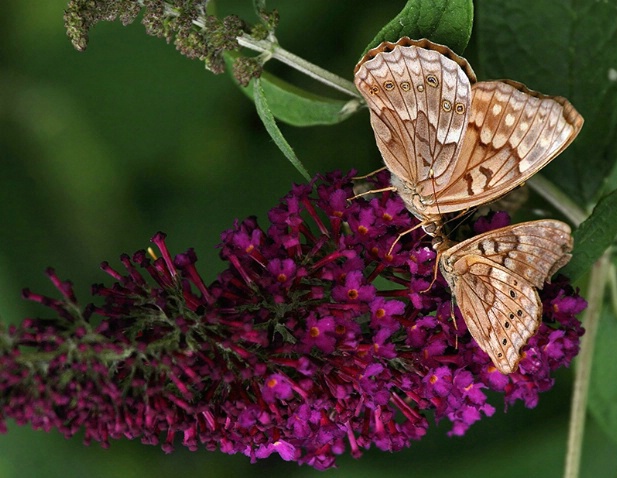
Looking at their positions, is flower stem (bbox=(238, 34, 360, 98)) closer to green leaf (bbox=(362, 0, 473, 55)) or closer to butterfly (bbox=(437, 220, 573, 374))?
green leaf (bbox=(362, 0, 473, 55))

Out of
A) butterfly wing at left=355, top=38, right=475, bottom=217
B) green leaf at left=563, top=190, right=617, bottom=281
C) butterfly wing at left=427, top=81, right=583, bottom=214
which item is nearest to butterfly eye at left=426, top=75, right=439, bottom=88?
butterfly wing at left=355, top=38, right=475, bottom=217

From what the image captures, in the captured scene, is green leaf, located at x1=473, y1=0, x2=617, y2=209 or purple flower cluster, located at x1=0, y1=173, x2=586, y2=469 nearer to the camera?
purple flower cluster, located at x1=0, y1=173, x2=586, y2=469

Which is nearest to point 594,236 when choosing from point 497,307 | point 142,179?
point 497,307

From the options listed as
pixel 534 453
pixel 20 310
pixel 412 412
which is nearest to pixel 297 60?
pixel 412 412

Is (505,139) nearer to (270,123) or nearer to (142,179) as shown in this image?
(270,123)

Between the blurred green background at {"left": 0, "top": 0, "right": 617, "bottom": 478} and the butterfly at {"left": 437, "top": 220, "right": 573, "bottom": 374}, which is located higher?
the blurred green background at {"left": 0, "top": 0, "right": 617, "bottom": 478}

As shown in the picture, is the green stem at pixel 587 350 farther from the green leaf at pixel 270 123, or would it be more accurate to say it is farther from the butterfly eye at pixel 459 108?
the green leaf at pixel 270 123
